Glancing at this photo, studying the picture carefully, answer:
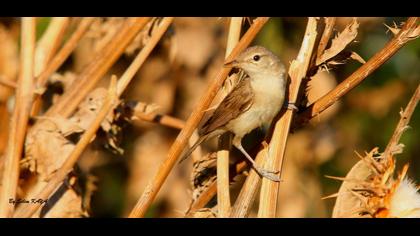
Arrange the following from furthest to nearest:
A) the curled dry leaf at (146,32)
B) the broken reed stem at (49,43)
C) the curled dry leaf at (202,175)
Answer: the broken reed stem at (49,43) < the curled dry leaf at (146,32) < the curled dry leaf at (202,175)

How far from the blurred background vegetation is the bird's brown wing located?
1.35m

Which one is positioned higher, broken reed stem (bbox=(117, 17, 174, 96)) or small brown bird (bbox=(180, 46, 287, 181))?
broken reed stem (bbox=(117, 17, 174, 96))

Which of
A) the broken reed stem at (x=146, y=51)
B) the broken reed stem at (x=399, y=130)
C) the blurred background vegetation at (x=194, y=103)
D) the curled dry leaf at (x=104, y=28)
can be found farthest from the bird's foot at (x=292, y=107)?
the blurred background vegetation at (x=194, y=103)

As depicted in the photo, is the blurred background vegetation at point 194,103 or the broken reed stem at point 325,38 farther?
the blurred background vegetation at point 194,103

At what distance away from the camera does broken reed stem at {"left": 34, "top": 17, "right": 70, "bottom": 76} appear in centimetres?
424

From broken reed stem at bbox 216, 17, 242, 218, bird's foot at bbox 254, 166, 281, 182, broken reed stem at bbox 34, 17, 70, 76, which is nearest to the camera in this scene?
bird's foot at bbox 254, 166, 281, 182

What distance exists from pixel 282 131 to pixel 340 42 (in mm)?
474

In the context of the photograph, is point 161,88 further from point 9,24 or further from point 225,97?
point 225,97

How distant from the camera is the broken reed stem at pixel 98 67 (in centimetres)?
382

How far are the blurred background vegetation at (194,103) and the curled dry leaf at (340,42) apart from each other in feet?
7.00

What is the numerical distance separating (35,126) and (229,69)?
1307mm

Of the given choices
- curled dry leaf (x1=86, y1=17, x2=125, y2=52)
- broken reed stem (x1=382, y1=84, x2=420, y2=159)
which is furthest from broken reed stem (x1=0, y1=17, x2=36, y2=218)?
broken reed stem (x1=382, y1=84, x2=420, y2=159)

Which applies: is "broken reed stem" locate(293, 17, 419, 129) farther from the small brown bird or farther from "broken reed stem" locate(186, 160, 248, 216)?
"broken reed stem" locate(186, 160, 248, 216)

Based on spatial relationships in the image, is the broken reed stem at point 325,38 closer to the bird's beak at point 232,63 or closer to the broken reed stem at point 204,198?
the bird's beak at point 232,63
